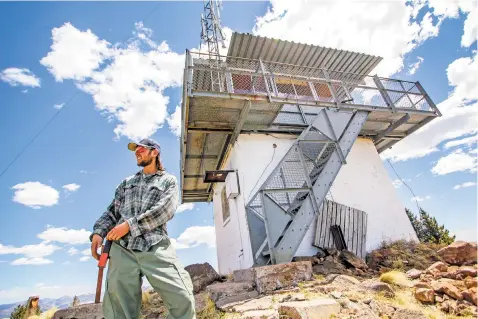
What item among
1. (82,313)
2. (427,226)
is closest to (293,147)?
(82,313)

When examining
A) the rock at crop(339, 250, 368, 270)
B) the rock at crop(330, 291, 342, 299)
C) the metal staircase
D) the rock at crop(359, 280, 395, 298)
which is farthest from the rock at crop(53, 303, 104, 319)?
the rock at crop(339, 250, 368, 270)

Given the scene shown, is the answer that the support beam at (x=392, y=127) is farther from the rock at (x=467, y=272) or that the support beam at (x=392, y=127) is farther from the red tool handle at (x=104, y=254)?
the red tool handle at (x=104, y=254)

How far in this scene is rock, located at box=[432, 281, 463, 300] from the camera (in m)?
2.96

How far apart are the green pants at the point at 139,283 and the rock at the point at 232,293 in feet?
6.55

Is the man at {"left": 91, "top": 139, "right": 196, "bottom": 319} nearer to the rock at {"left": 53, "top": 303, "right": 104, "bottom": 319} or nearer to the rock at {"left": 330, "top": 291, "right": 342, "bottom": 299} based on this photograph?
the rock at {"left": 330, "top": 291, "right": 342, "bottom": 299}

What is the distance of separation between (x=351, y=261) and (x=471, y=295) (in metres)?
3.05

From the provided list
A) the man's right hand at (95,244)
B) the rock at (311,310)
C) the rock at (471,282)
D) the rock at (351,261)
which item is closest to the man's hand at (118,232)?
the man's right hand at (95,244)

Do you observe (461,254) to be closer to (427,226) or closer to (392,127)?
(392,127)

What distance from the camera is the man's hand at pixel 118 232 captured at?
195 centimetres

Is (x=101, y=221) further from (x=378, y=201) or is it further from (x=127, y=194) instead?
(x=378, y=201)

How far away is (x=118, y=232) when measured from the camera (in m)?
1.97

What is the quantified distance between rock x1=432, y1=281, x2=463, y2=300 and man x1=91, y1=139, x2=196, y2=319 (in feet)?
11.1

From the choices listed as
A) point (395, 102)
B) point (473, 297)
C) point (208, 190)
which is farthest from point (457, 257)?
point (208, 190)

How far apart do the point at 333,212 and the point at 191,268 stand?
4.68m
